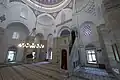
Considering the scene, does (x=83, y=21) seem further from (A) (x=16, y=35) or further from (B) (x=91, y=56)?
(A) (x=16, y=35)

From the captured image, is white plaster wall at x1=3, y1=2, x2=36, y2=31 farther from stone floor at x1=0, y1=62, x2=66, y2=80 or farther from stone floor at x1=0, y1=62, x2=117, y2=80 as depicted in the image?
stone floor at x1=0, y1=62, x2=117, y2=80

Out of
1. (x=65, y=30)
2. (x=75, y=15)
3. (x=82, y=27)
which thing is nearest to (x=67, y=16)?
(x=65, y=30)

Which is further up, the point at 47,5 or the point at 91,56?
the point at 47,5

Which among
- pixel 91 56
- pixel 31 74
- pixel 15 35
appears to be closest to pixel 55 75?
pixel 31 74

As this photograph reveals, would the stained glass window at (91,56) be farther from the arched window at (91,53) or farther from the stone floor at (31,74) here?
the stone floor at (31,74)

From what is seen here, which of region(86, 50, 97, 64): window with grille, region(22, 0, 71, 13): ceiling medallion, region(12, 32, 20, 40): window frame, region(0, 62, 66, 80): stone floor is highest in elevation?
region(22, 0, 71, 13): ceiling medallion

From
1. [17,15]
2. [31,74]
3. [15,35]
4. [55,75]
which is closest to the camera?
[55,75]

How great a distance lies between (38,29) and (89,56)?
11.0 metres

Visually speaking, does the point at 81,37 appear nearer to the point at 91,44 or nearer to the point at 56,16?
the point at 91,44

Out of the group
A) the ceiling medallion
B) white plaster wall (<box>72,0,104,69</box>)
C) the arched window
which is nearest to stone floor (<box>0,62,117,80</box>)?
the arched window

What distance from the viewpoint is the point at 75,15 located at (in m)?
8.09

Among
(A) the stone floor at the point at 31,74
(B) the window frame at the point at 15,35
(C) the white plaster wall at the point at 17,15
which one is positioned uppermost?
(C) the white plaster wall at the point at 17,15

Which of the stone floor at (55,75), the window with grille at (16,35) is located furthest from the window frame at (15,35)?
the stone floor at (55,75)

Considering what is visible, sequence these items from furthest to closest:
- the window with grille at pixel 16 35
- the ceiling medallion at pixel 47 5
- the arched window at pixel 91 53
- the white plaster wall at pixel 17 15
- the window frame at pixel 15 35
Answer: the ceiling medallion at pixel 47 5
the window with grille at pixel 16 35
the window frame at pixel 15 35
the white plaster wall at pixel 17 15
the arched window at pixel 91 53
